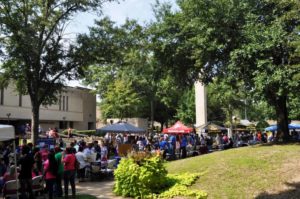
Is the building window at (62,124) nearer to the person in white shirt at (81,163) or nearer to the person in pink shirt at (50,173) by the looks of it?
the person in white shirt at (81,163)

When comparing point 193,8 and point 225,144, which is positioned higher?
point 193,8

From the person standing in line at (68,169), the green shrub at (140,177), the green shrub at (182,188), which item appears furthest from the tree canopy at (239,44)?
the person standing in line at (68,169)

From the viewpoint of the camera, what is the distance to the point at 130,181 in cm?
1355

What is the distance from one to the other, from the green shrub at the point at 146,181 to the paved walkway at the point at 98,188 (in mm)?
457

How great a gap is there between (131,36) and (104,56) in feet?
7.33

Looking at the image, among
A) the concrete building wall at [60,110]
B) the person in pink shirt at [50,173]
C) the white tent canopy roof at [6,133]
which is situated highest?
the concrete building wall at [60,110]

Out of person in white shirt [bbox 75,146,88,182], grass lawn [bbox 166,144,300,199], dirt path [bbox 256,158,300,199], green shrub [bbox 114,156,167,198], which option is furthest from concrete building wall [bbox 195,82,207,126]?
green shrub [bbox 114,156,167,198]

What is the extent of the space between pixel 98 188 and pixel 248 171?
5.57 metres

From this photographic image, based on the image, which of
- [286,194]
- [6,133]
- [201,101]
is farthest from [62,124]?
[286,194]

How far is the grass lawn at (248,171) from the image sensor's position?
13172 millimetres

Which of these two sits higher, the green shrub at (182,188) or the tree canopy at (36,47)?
the tree canopy at (36,47)

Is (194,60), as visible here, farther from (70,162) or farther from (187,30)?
(70,162)

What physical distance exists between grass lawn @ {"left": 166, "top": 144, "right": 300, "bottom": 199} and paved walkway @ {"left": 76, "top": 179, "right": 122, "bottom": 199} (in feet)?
8.86

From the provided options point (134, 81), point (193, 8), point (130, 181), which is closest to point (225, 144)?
point (193, 8)
